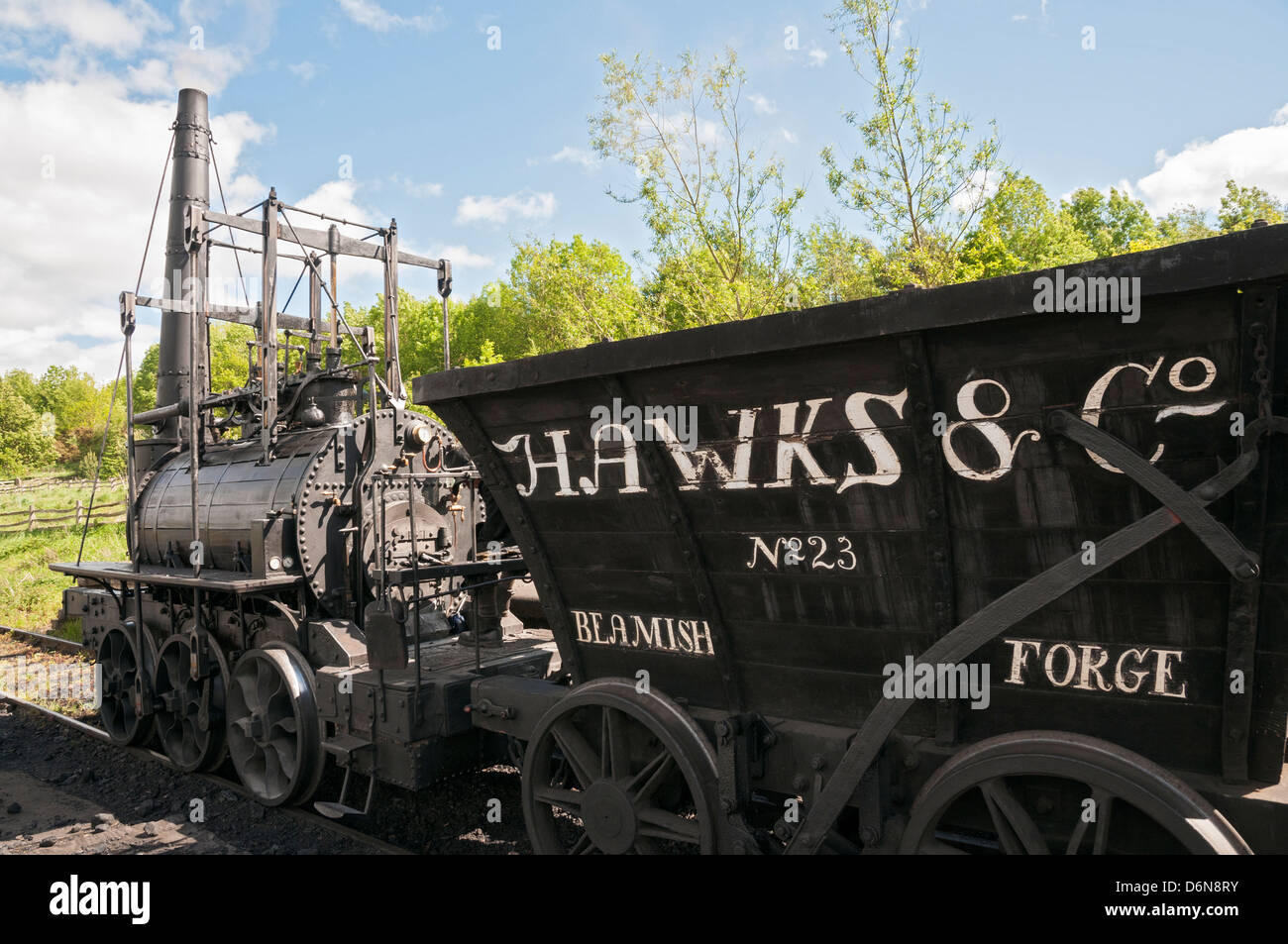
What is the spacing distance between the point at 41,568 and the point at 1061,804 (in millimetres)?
26692

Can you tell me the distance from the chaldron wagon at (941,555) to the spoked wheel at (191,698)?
17.2 ft

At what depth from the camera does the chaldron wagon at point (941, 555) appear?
2.45 metres

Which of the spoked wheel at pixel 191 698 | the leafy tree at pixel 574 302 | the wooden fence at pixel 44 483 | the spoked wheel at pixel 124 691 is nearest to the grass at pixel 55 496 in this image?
the wooden fence at pixel 44 483

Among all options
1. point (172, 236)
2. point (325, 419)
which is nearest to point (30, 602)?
point (172, 236)

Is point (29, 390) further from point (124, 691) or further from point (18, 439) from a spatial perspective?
point (124, 691)

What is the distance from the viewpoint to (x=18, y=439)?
188ft

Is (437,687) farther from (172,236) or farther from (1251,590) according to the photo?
(172,236)

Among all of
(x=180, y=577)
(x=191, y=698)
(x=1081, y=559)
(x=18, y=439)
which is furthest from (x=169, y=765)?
(x=18, y=439)

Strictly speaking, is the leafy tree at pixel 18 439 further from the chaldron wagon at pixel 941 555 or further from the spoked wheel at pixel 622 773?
the chaldron wagon at pixel 941 555

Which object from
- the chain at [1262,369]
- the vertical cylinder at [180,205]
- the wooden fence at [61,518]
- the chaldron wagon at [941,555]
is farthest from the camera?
the wooden fence at [61,518]

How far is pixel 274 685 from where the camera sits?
22.5ft

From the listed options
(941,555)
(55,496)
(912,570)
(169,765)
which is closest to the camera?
(941,555)

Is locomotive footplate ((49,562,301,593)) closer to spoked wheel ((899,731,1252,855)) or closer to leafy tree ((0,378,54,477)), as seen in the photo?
spoked wheel ((899,731,1252,855))

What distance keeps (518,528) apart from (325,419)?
14.2 feet
